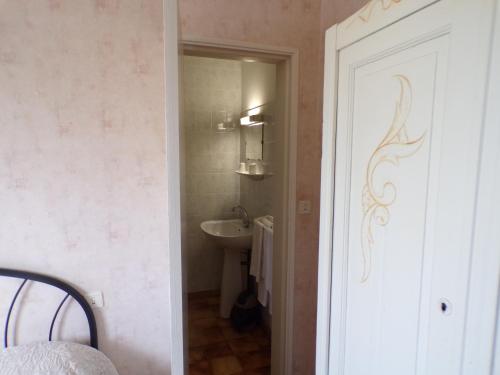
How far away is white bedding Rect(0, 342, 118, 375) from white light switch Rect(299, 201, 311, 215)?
126 cm

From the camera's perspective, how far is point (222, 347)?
2.50 meters

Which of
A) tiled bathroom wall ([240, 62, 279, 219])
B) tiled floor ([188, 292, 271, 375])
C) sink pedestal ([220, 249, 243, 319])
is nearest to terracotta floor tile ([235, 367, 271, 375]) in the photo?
tiled floor ([188, 292, 271, 375])

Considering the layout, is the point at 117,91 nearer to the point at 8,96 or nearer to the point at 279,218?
the point at 8,96

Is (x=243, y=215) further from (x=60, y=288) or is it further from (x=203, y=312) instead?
(x=60, y=288)

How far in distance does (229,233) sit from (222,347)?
3.30 feet

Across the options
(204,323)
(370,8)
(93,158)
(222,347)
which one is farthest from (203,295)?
(370,8)

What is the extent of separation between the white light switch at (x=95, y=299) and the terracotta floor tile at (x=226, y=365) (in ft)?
3.73

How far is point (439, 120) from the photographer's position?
0.70 metres

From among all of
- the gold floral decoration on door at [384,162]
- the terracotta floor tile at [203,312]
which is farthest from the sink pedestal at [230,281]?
the gold floral decoration on door at [384,162]

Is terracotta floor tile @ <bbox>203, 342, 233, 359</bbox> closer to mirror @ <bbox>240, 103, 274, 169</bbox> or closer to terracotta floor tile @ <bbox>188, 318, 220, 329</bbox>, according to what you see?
terracotta floor tile @ <bbox>188, 318, 220, 329</bbox>

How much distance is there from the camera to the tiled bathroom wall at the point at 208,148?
3.11 metres

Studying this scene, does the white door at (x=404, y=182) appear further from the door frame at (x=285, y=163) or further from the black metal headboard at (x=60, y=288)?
the black metal headboard at (x=60, y=288)

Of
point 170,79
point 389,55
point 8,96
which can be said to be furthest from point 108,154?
point 389,55

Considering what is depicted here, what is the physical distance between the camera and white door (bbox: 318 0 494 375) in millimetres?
649
